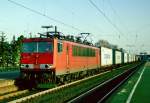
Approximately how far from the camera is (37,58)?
23312 mm

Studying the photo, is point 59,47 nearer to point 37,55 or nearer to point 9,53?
point 37,55

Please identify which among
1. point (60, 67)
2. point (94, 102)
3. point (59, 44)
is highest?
point (59, 44)

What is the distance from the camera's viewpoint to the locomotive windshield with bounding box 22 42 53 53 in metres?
23.3

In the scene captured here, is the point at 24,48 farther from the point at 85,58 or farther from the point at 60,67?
the point at 85,58

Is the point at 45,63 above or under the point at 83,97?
above

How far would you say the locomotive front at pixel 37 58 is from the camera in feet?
75.3

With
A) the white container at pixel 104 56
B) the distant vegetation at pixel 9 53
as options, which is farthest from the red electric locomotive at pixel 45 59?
the distant vegetation at pixel 9 53

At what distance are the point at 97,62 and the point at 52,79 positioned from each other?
→ 2175 cm

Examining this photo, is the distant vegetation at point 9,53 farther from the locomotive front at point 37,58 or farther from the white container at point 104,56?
the locomotive front at point 37,58

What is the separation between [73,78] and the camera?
30469 mm

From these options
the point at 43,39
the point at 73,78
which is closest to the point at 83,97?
the point at 43,39

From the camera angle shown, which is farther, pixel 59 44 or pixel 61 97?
pixel 59 44

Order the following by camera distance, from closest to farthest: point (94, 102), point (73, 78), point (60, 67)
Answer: point (94, 102) < point (60, 67) < point (73, 78)

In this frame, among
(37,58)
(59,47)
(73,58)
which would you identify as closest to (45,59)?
(37,58)
